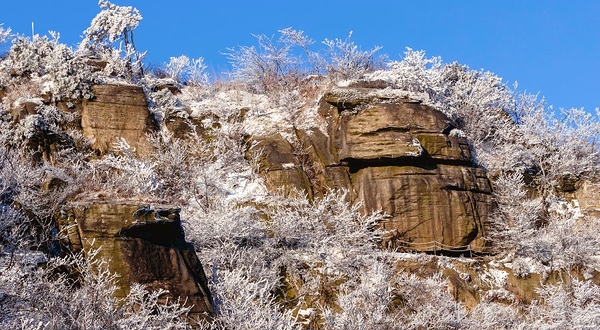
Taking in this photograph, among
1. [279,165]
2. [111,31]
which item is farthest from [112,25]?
[279,165]

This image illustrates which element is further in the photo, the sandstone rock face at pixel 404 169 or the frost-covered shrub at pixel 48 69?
the frost-covered shrub at pixel 48 69

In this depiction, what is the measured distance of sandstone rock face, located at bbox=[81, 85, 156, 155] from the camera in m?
16.2

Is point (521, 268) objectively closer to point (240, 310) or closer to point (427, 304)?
point (427, 304)

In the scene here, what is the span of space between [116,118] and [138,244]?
7831 millimetres

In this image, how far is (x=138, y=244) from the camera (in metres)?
A: 9.41

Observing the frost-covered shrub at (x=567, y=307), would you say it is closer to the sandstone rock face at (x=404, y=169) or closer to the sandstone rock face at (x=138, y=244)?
the sandstone rock face at (x=404, y=169)

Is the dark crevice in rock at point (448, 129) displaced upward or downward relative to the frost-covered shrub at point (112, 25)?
downward

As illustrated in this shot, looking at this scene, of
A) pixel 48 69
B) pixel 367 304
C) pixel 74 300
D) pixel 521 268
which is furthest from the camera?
pixel 48 69

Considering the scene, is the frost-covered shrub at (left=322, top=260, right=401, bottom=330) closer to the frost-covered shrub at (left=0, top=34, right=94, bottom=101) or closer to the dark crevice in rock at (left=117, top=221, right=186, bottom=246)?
the dark crevice in rock at (left=117, top=221, right=186, bottom=246)

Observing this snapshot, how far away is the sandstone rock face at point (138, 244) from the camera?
9242 mm

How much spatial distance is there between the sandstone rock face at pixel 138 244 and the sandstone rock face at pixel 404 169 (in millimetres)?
5866

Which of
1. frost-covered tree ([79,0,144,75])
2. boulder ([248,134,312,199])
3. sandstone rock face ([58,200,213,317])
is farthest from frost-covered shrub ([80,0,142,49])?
sandstone rock face ([58,200,213,317])

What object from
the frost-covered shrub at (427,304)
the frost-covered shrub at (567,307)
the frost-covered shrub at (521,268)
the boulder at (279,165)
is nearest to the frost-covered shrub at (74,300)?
the frost-covered shrub at (427,304)

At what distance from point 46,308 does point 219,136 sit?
9.35 metres
